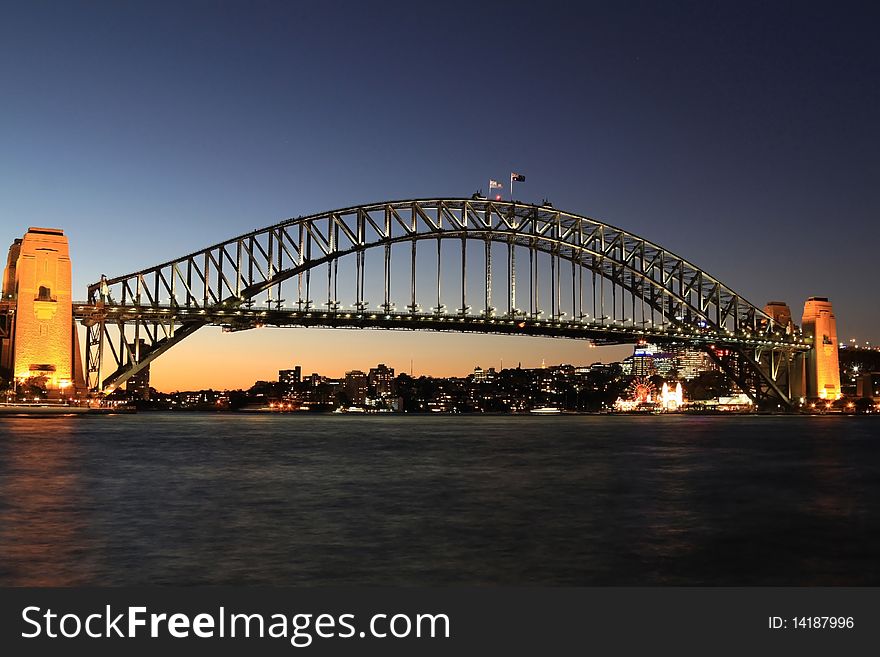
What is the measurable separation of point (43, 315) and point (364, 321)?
21250mm

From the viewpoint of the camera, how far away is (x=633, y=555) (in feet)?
40.2

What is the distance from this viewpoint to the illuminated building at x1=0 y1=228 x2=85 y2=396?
58.4 meters

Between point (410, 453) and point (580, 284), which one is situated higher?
point (580, 284)

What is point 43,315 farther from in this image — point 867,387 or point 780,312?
point 867,387

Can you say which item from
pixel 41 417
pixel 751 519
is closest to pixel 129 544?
pixel 751 519

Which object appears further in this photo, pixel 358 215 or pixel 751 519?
pixel 358 215

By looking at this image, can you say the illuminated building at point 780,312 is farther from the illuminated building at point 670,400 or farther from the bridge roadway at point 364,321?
the illuminated building at point 670,400

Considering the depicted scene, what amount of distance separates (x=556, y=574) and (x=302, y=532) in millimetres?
4668

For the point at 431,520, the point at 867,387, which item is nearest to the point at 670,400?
the point at 867,387

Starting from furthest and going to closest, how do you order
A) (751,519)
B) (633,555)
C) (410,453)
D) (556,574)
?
(410,453), (751,519), (633,555), (556,574)

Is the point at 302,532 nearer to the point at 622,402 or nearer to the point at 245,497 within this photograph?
the point at 245,497

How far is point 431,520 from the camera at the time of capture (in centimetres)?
1570

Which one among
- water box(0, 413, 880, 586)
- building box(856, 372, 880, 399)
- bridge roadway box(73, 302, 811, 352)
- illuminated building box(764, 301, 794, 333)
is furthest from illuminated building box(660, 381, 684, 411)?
water box(0, 413, 880, 586)

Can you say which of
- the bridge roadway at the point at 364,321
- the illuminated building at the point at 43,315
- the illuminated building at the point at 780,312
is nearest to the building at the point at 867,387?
the illuminated building at the point at 780,312
